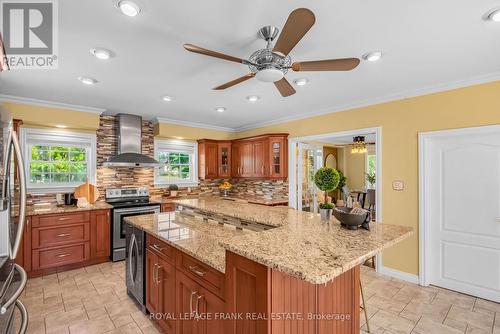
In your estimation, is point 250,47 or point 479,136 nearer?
point 250,47

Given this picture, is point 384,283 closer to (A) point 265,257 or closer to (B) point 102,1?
(A) point 265,257

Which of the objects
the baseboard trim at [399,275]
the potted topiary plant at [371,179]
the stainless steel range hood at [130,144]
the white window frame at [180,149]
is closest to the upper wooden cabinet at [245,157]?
the white window frame at [180,149]

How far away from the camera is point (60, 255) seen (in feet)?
12.1

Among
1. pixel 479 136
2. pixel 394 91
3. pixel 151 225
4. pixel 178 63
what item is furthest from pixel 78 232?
pixel 479 136

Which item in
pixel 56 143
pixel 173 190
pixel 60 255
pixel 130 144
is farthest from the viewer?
pixel 173 190

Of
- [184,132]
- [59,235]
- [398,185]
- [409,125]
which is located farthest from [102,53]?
[398,185]

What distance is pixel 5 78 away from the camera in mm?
2855

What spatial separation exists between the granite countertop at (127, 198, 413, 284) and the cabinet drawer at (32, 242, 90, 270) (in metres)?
2.36

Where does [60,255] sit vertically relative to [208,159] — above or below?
below

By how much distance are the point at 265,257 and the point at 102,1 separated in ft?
6.06

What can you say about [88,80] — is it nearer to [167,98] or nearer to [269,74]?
[167,98]

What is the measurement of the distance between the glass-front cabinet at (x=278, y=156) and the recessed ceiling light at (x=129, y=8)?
3.56 metres

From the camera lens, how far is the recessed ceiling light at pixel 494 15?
1.71 meters

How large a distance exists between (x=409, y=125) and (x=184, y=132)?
13.3 feet
